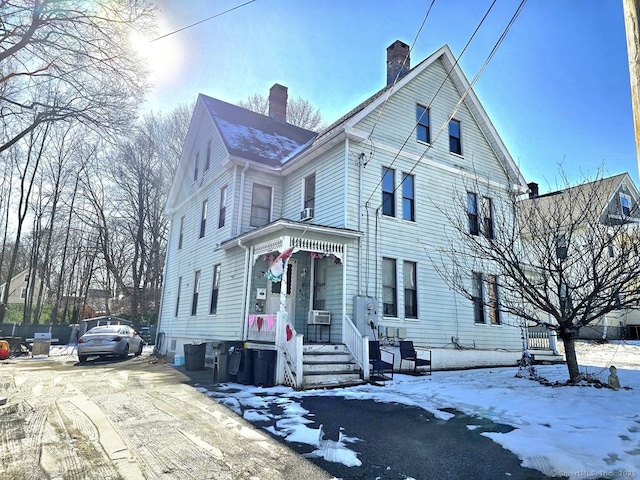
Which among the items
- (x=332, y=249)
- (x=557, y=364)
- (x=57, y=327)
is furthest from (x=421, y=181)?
(x=57, y=327)

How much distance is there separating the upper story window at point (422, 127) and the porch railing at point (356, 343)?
7058 millimetres

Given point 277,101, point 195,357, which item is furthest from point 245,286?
point 277,101

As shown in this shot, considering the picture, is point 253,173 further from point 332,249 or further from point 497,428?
point 497,428

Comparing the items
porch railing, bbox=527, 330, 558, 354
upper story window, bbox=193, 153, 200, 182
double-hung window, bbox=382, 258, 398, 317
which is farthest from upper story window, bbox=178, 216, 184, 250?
porch railing, bbox=527, 330, 558, 354

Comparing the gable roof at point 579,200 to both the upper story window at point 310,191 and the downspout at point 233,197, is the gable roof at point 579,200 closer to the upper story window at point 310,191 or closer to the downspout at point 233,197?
the upper story window at point 310,191

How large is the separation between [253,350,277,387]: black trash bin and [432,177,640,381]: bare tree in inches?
193

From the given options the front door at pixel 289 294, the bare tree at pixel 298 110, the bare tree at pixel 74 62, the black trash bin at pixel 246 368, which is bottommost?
the black trash bin at pixel 246 368

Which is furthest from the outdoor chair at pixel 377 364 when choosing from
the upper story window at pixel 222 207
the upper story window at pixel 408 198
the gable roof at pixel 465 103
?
the upper story window at pixel 222 207

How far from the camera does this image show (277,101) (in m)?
20.1

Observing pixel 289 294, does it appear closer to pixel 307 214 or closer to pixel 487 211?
pixel 307 214

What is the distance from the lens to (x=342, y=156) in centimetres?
1161

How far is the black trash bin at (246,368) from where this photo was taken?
8930mm

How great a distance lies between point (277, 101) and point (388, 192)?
10624 mm

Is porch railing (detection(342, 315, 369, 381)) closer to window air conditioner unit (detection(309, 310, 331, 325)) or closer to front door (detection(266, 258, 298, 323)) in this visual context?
window air conditioner unit (detection(309, 310, 331, 325))
